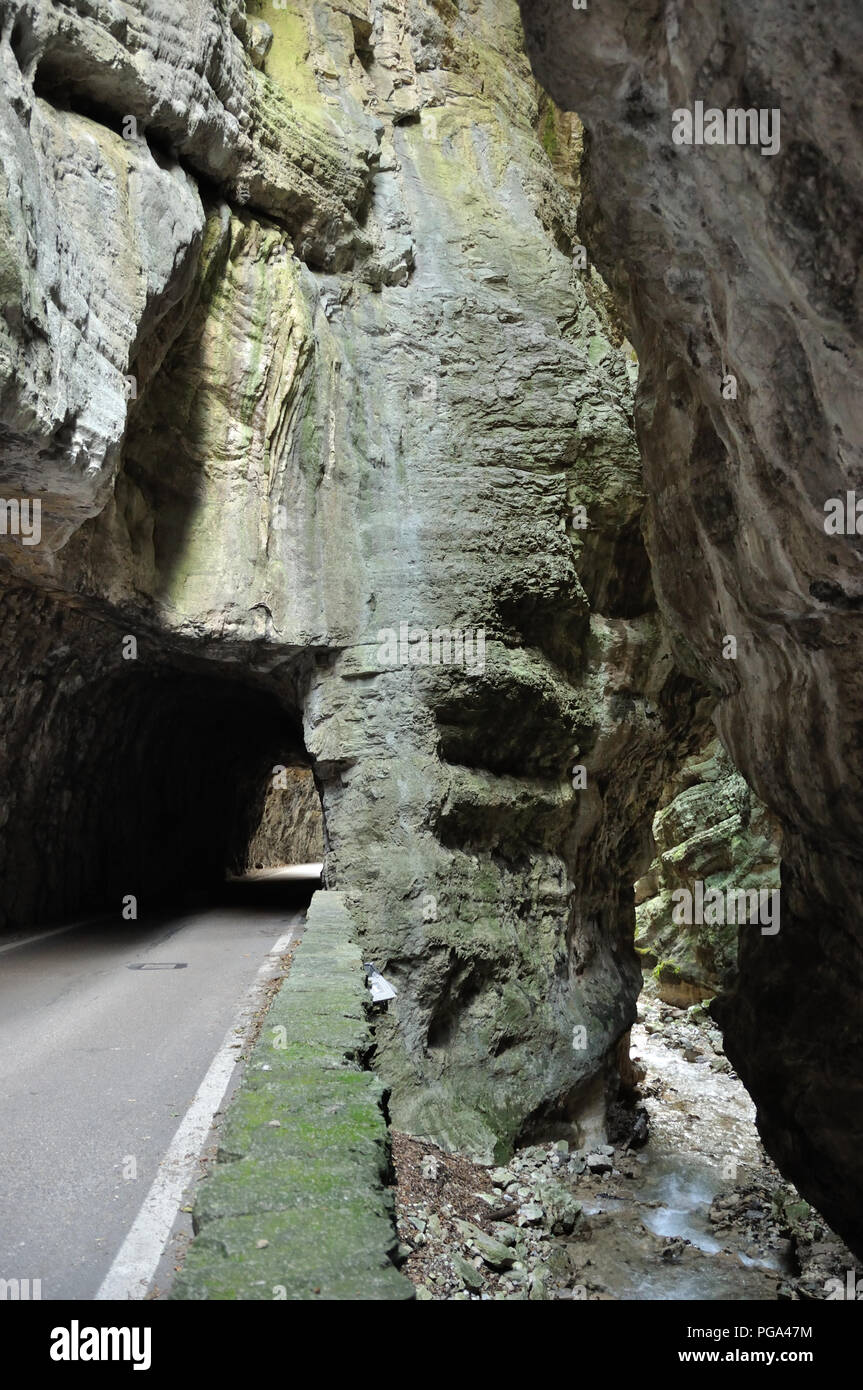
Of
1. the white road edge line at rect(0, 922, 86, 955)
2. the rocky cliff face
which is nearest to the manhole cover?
the white road edge line at rect(0, 922, 86, 955)

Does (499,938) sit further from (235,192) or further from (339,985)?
(235,192)

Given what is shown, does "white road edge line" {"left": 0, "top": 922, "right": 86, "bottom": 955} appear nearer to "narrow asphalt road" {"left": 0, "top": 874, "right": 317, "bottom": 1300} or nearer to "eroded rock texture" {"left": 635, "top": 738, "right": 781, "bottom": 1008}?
"narrow asphalt road" {"left": 0, "top": 874, "right": 317, "bottom": 1300}

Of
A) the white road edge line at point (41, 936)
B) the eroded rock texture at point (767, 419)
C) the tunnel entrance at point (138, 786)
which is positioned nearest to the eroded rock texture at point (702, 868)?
the tunnel entrance at point (138, 786)

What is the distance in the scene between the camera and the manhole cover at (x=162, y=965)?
10.4 meters

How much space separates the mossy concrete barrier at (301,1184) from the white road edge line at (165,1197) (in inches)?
20.3

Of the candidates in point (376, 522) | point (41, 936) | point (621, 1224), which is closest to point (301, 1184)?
point (621, 1224)

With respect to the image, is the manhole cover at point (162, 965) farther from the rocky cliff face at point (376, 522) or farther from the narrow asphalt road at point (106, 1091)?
the rocky cliff face at point (376, 522)

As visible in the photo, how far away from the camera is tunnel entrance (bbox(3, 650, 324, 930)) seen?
14.0m

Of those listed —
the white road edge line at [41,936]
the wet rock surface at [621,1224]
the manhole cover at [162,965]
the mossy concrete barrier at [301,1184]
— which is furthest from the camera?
the white road edge line at [41,936]

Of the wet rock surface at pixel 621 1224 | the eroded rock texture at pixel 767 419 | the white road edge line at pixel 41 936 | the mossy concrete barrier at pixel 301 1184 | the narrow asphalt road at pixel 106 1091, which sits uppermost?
the eroded rock texture at pixel 767 419

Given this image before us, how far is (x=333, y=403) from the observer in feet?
44.1

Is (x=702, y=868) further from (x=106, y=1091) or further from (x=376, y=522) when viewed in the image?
(x=106, y=1091)

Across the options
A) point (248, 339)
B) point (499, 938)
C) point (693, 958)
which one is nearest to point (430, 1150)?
point (499, 938)

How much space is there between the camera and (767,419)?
5906 mm
